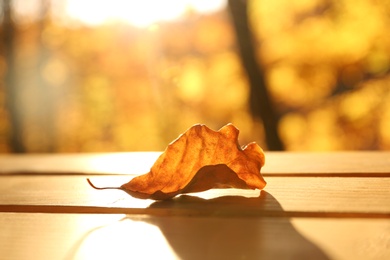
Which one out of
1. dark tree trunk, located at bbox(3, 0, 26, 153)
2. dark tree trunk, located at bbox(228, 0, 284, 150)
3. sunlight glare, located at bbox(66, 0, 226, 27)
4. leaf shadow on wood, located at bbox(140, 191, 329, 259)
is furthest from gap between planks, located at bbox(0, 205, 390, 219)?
dark tree trunk, located at bbox(3, 0, 26, 153)

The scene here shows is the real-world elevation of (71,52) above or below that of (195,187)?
above

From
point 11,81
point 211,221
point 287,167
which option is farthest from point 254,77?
point 11,81

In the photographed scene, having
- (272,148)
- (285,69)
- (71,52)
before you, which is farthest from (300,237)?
(71,52)

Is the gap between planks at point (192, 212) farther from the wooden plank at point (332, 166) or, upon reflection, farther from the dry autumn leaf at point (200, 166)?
the wooden plank at point (332, 166)

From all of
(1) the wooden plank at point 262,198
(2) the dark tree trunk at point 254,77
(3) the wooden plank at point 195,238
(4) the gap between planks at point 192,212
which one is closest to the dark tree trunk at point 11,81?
(2) the dark tree trunk at point 254,77

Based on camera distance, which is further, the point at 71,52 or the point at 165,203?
the point at 71,52

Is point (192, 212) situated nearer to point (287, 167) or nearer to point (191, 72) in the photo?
point (287, 167)

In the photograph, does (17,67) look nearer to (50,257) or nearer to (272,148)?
(272,148)
